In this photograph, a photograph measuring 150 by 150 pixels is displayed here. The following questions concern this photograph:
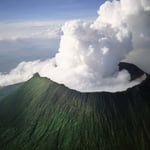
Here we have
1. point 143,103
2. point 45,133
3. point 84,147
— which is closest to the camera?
point 84,147

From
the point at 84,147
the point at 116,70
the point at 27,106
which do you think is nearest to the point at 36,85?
the point at 27,106

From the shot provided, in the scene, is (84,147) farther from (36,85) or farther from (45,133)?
(36,85)

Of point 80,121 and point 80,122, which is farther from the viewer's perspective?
point 80,121

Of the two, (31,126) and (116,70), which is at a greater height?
(116,70)

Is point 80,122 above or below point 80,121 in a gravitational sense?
below

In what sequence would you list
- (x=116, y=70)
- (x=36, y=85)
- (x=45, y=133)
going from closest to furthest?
(x=45, y=133) < (x=116, y=70) < (x=36, y=85)
